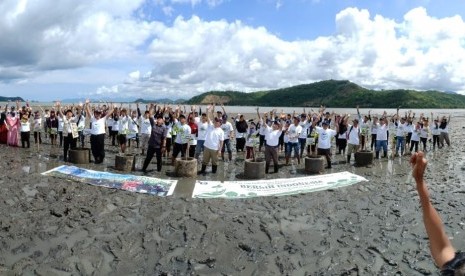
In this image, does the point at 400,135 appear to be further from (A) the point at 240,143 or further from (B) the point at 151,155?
(B) the point at 151,155

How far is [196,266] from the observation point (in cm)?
748

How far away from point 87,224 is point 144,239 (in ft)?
5.10

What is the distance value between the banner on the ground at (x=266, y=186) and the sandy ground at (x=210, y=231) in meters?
0.44

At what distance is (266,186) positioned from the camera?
12711mm

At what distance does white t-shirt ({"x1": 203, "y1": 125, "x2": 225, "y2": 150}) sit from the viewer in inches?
581

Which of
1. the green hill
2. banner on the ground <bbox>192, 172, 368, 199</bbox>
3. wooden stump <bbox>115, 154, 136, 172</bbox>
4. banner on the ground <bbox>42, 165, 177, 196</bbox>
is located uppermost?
the green hill

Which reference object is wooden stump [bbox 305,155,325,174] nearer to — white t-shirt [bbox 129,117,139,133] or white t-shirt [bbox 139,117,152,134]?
white t-shirt [bbox 139,117,152,134]

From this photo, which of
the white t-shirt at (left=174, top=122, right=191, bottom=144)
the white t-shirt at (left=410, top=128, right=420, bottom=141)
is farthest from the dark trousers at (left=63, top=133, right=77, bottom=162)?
the white t-shirt at (left=410, top=128, right=420, bottom=141)

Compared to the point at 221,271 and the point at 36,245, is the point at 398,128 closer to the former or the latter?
the point at 221,271

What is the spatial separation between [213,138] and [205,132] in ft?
3.80

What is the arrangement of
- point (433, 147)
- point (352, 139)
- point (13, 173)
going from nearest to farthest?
point (13, 173) < point (352, 139) < point (433, 147)

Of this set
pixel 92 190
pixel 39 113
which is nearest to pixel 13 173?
pixel 92 190

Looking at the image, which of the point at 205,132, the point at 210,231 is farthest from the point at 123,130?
the point at 210,231

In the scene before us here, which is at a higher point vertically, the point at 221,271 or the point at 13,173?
the point at 13,173
